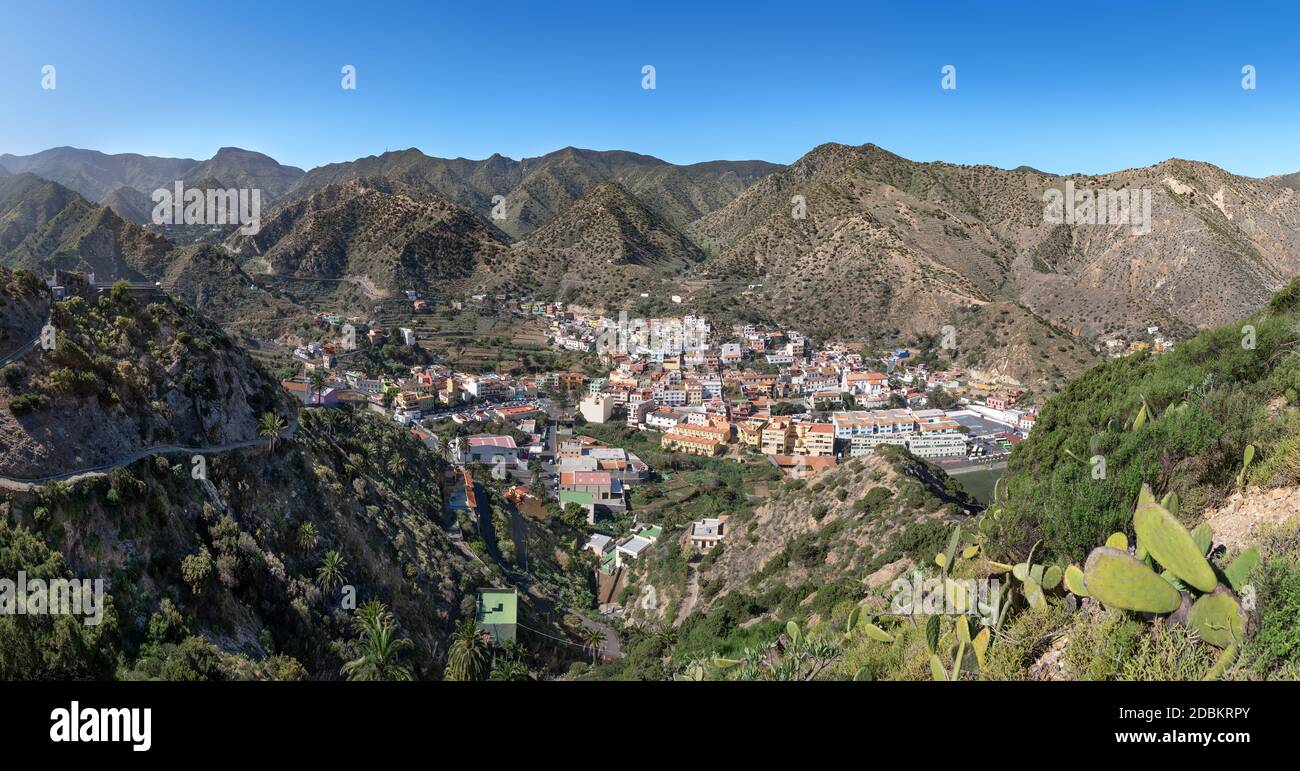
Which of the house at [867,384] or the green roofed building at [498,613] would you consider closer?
the green roofed building at [498,613]

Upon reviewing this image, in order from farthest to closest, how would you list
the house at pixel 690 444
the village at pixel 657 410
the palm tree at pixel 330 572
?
the house at pixel 690 444 < the village at pixel 657 410 < the palm tree at pixel 330 572

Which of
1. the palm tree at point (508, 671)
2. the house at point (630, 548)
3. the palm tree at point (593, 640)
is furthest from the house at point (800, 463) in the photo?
the palm tree at point (508, 671)

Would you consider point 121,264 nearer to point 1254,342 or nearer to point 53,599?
point 53,599

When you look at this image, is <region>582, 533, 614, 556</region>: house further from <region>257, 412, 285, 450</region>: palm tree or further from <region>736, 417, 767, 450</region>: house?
<region>736, 417, 767, 450</region>: house

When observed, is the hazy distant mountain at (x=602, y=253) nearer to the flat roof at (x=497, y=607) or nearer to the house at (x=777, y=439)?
the house at (x=777, y=439)

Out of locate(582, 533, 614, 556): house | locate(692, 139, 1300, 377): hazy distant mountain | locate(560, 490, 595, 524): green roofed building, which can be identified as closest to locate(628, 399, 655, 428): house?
locate(560, 490, 595, 524): green roofed building

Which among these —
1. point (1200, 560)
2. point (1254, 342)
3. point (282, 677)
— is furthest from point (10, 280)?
point (1254, 342)
